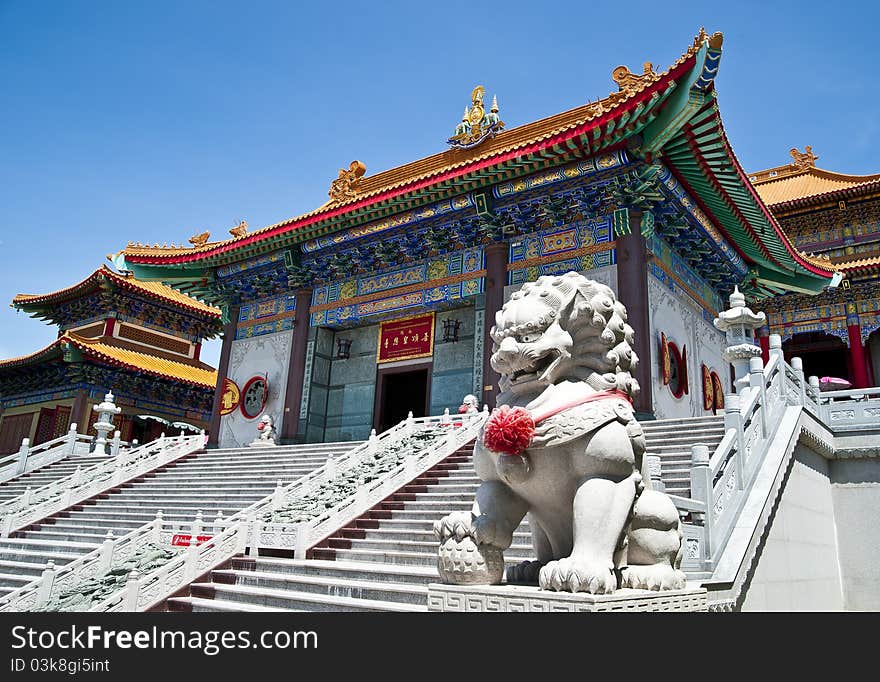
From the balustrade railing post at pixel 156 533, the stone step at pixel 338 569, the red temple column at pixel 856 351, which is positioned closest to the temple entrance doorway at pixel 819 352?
the red temple column at pixel 856 351

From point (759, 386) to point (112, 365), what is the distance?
72.5ft

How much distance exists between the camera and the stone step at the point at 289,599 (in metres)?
5.24

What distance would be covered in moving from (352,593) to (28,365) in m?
23.8

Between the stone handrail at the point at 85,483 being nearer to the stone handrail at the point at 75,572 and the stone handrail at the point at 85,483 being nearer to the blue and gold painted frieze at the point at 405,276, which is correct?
the stone handrail at the point at 75,572

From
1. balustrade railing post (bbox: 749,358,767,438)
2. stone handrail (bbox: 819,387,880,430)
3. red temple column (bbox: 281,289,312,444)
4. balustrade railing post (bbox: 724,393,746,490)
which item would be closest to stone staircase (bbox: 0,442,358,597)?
red temple column (bbox: 281,289,312,444)

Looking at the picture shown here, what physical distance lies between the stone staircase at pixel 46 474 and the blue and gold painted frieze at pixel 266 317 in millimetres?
4647

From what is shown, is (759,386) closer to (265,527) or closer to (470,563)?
(470,563)

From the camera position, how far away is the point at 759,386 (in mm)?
7414

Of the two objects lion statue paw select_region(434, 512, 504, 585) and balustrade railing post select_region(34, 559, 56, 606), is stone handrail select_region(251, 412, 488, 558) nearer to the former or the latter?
balustrade railing post select_region(34, 559, 56, 606)

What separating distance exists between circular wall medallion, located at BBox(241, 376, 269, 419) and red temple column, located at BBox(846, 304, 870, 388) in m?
15.9

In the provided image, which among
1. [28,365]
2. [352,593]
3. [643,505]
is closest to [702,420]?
[352,593]

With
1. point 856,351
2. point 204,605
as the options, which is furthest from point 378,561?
point 856,351
